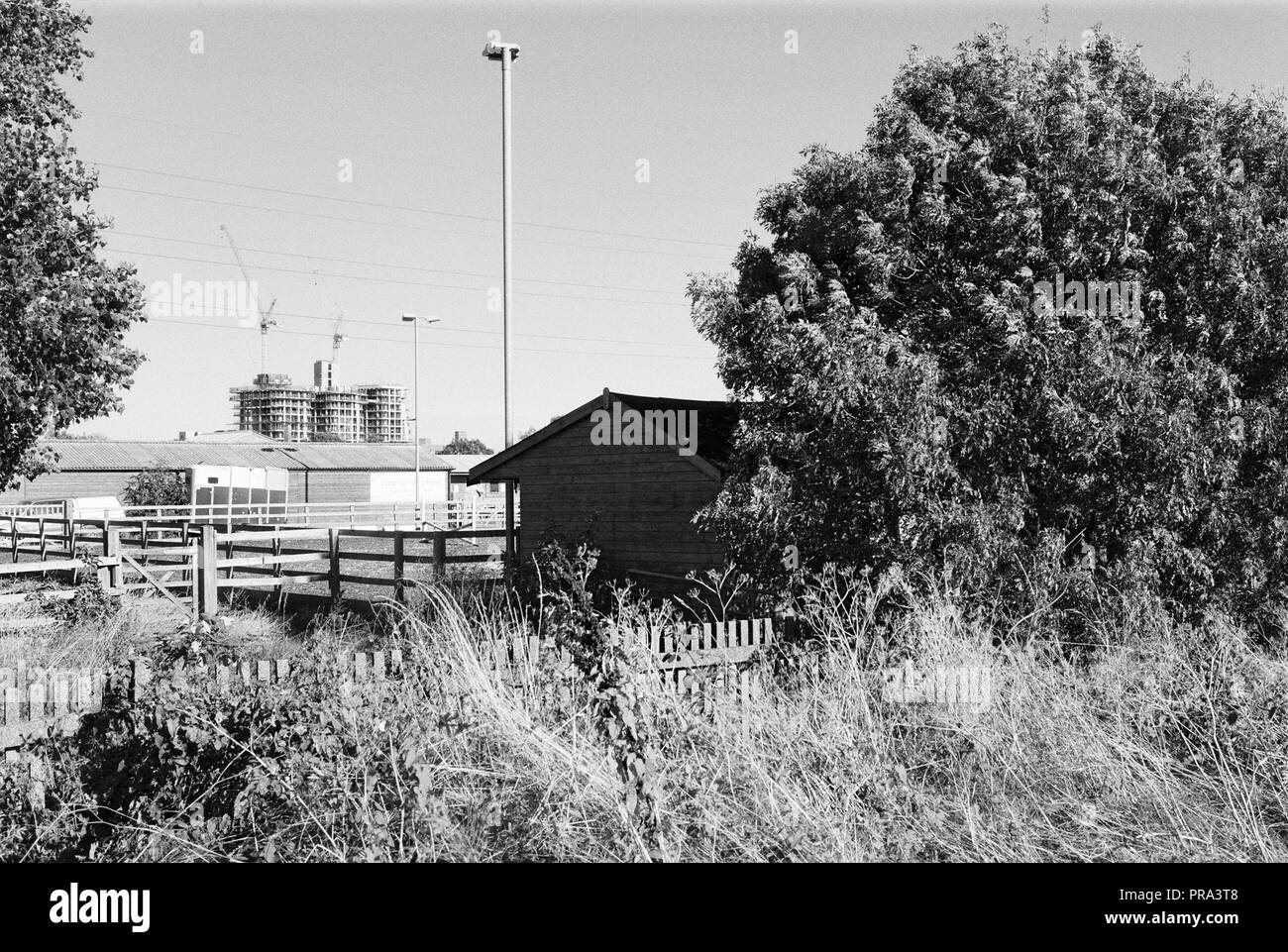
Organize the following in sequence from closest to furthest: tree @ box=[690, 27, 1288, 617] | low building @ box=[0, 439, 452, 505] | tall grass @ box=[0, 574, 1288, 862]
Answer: tall grass @ box=[0, 574, 1288, 862] < tree @ box=[690, 27, 1288, 617] < low building @ box=[0, 439, 452, 505]

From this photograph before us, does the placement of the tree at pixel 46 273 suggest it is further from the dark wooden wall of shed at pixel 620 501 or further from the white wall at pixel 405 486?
the white wall at pixel 405 486

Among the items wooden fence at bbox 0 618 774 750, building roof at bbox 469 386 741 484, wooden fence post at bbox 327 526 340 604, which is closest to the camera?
wooden fence at bbox 0 618 774 750

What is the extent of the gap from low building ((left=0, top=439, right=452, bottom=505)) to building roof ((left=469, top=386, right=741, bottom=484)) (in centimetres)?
3201

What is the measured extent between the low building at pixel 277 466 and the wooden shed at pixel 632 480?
105ft

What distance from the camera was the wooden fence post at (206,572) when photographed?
14.2 m

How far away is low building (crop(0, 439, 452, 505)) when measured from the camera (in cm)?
5069

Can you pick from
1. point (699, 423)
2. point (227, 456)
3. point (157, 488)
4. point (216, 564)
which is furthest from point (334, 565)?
point (227, 456)

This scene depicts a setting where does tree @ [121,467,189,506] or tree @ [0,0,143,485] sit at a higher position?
tree @ [0,0,143,485]

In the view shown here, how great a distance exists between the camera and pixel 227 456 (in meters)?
55.8

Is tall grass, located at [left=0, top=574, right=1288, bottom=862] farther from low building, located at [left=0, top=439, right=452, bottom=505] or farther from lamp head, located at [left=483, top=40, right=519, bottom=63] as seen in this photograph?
low building, located at [left=0, top=439, right=452, bottom=505]

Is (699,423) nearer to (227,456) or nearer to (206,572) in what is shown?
(206,572)

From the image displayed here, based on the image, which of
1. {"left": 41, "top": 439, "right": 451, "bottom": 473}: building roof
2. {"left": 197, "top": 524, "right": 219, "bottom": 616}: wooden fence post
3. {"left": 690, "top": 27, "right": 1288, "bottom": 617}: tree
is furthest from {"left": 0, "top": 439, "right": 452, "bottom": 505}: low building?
{"left": 690, "top": 27, "right": 1288, "bottom": 617}: tree

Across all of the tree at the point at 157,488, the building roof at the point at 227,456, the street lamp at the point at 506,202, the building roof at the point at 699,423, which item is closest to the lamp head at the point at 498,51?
the street lamp at the point at 506,202
